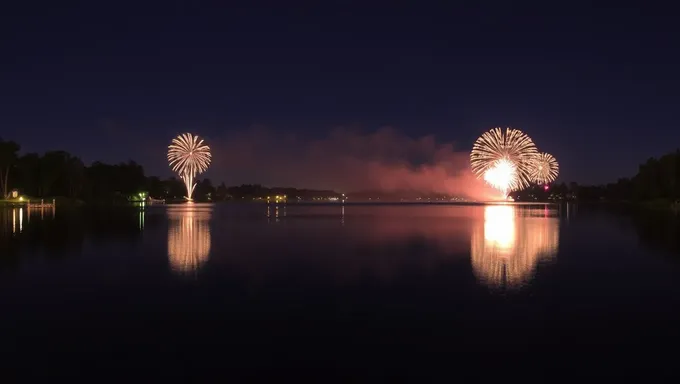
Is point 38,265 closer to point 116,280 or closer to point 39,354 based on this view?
point 116,280

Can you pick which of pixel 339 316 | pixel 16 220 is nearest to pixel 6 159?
pixel 16 220

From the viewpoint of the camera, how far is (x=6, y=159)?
13188 centimetres

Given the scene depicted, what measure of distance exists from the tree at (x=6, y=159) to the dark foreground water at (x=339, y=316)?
396 feet

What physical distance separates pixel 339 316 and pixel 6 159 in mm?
144283

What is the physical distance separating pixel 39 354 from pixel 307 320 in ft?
23.7

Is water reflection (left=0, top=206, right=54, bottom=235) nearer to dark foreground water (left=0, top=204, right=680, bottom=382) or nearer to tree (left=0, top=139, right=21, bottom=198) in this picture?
dark foreground water (left=0, top=204, right=680, bottom=382)

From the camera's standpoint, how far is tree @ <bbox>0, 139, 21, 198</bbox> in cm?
13238

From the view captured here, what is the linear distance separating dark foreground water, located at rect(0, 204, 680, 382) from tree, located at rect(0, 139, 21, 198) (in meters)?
121

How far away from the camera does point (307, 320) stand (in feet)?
52.5

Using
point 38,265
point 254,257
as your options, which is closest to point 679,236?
point 254,257

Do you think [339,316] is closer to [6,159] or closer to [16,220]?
[16,220]

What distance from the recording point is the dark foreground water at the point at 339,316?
12.2 m

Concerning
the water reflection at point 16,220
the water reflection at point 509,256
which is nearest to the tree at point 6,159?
the water reflection at point 16,220

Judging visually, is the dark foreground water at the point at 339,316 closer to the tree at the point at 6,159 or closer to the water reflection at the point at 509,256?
the water reflection at the point at 509,256
